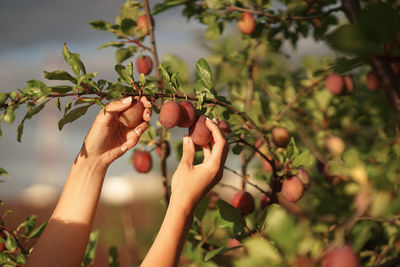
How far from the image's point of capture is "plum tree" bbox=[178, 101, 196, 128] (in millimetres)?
894

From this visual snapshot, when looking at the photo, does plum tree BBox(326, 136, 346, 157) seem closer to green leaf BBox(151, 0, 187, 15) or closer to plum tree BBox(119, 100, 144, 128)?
green leaf BBox(151, 0, 187, 15)

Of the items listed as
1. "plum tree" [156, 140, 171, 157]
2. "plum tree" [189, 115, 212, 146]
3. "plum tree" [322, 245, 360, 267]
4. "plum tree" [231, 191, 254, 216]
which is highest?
"plum tree" [322, 245, 360, 267]

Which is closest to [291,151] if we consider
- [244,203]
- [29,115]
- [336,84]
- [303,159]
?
[303,159]

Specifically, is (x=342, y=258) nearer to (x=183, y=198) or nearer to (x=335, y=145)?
(x=183, y=198)

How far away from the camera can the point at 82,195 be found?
113 cm

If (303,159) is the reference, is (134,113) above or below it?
above

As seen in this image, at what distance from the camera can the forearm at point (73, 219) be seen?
3.43 ft

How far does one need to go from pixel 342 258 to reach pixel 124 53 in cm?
114

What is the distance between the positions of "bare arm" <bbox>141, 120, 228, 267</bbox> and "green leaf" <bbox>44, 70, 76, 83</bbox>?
1.02 feet

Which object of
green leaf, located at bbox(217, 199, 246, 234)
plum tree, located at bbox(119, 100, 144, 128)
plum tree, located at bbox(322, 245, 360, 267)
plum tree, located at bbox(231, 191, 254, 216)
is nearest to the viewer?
plum tree, located at bbox(322, 245, 360, 267)

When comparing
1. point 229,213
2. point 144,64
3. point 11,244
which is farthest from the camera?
point 144,64

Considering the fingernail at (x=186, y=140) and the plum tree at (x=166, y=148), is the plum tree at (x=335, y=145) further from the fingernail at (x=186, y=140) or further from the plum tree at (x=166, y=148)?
the fingernail at (x=186, y=140)

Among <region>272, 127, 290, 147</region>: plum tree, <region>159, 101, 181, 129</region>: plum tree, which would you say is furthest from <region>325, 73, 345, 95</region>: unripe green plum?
<region>159, 101, 181, 129</region>: plum tree

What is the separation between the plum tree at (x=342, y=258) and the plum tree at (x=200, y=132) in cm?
45
